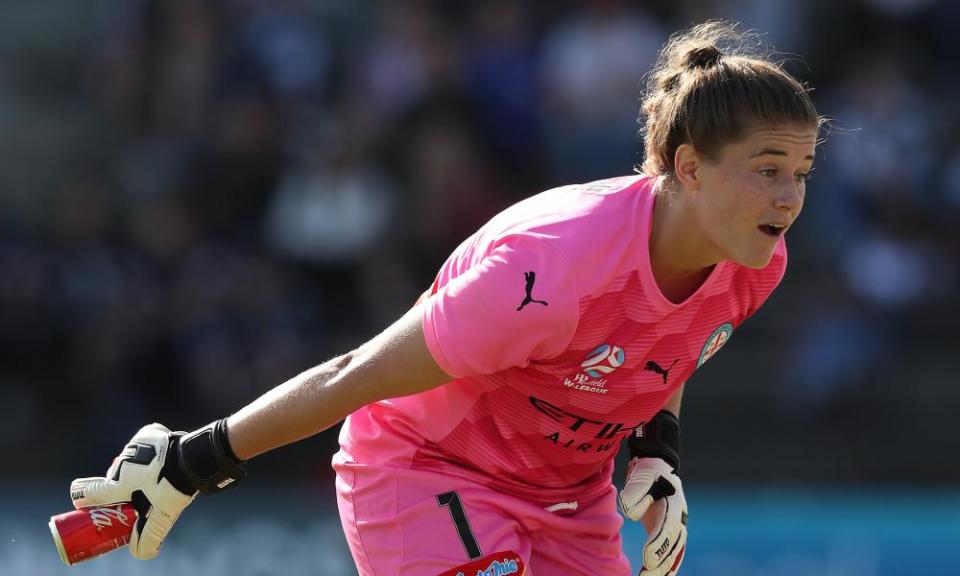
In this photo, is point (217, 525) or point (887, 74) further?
point (887, 74)

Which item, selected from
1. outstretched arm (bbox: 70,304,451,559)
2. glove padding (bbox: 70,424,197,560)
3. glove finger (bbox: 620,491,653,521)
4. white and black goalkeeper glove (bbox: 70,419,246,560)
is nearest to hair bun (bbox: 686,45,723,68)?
outstretched arm (bbox: 70,304,451,559)

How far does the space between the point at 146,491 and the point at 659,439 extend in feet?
4.74

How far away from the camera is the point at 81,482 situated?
3725 millimetres

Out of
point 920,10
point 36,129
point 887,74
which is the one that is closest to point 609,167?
point 887,74

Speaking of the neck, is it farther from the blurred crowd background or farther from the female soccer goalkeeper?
the blurred crowd background

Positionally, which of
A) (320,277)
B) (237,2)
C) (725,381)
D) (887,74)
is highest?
(237,2)

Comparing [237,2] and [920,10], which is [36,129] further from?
[920,10]

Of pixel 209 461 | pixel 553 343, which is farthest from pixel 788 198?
pixel 209 461

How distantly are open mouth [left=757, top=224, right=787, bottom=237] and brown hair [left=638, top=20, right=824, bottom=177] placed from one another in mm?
219

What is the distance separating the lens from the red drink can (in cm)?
366

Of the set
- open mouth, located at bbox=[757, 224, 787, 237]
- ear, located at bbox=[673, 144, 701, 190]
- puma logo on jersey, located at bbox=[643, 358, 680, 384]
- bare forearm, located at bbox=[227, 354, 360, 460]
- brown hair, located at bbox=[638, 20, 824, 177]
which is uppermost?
brown hair, located at bbox=[638, 20, 824, 177]

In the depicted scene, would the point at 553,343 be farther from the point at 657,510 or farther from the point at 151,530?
the point at 151,530

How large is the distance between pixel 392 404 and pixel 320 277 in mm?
5215

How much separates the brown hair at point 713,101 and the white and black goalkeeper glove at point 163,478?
129 centimetres
